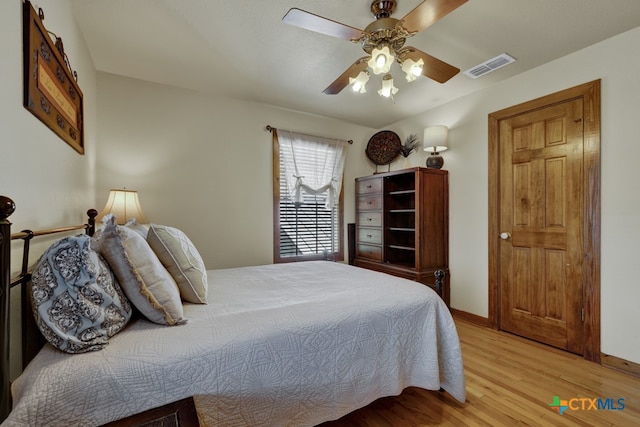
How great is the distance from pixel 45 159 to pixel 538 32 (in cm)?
336

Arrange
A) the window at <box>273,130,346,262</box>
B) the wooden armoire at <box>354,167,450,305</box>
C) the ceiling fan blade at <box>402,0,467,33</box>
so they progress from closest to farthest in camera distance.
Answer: the ceiling fan blade at <box>402,0,467,33</box>
the wooden armoire at <box>354,167,450,305</box>
the window at <box>273,130,346,262</box>

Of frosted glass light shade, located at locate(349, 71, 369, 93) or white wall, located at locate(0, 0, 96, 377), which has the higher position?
frosted glass light shade, located at locate(349, 71, 369, 93)

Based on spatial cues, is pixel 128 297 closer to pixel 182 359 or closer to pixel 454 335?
pixel 182 359

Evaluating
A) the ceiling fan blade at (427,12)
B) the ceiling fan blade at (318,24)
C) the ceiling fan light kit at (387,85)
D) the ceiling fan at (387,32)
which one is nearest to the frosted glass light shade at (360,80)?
the ceiling fan at (387,32)

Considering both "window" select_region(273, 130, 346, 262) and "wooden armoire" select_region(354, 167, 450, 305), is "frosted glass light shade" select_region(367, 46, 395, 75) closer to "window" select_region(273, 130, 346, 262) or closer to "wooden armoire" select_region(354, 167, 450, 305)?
"wooden armoire" select_region(354, 167, 450, 305)

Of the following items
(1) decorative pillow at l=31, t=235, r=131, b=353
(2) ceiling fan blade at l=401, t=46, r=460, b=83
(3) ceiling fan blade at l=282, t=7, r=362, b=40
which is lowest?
(1) decorative pillow at l=31, t=235, r=131, b=353

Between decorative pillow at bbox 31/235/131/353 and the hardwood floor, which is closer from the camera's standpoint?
decorative pillow at bbox 31/235/131/353

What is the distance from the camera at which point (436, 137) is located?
3.29m

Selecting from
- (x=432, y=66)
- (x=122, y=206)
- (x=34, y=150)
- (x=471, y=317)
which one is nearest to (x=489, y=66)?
(x=432, y=66)

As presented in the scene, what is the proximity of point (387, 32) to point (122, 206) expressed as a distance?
2.46 metres

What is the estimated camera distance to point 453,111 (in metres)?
3.34

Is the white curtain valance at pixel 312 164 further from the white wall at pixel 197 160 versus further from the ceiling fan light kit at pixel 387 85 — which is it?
the ceiling fan light kit at pixel 387 85

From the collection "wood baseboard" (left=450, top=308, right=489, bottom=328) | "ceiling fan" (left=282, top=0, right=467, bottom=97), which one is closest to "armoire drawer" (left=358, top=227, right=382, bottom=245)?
→ "wood baseboard" (left=450, top=308, right=489, bottom=328)

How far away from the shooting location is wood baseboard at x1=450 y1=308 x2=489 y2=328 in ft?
9.88
